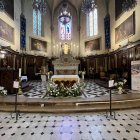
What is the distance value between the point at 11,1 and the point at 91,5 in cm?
735

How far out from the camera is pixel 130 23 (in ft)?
39.3

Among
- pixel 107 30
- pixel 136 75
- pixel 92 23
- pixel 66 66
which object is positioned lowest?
pixel 136 75

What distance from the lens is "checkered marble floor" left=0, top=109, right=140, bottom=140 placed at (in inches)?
150

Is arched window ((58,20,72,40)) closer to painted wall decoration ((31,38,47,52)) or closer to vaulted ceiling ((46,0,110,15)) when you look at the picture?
vaulted ceiling ((46,0,110,15))

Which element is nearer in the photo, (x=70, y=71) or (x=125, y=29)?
(x=125, y=29)

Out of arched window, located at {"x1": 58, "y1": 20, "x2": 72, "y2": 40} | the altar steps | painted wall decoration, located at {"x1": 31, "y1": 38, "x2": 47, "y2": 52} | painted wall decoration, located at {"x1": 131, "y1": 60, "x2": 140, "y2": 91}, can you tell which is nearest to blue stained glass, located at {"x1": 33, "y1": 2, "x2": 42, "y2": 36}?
painted wall decoration, located at {"x1": 31, "y1": 38, "x2": 47, "y2": 52}

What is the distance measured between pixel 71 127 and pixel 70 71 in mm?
13743

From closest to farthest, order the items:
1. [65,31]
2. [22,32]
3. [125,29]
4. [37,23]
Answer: [125,29] → [22,32] → [37,23] → [65,31]

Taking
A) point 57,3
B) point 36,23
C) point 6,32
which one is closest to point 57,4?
point 57,3

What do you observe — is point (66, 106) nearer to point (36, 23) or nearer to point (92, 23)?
point (36, 23)

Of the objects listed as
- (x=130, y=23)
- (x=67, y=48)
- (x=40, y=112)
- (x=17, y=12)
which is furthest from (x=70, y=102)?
(x=67, y=48)

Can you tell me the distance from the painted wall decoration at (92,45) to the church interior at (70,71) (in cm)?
13

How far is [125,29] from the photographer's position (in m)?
13.1

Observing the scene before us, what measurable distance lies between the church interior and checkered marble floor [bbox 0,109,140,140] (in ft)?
0.08
